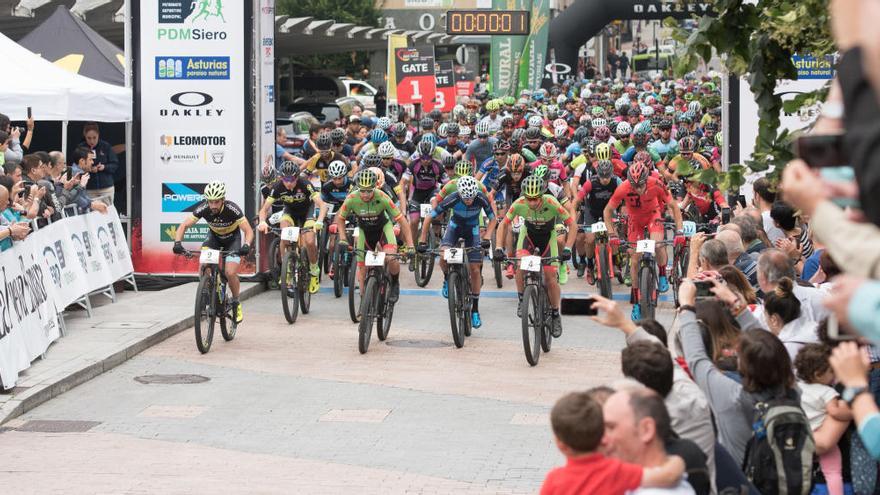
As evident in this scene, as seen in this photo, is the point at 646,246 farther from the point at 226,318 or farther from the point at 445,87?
the point at 445,87

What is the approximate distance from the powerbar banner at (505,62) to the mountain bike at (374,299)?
1232 inches

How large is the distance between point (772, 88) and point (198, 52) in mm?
14803

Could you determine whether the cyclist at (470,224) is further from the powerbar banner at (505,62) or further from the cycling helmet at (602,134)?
the powerbar banner at (505,62)

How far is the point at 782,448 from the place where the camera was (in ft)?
18.0

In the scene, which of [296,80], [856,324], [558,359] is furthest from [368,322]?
[296,80]

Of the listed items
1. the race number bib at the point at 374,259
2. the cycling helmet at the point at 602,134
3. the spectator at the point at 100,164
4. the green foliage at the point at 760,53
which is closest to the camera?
the green foliage at the point at 760,53

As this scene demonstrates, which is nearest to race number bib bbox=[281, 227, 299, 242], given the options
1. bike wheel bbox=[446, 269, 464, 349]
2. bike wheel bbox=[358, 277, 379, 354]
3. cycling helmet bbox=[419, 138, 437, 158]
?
bike wheel bbox=[358, 277, 379, 354]

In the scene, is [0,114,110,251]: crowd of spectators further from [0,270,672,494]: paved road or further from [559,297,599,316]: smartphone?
[559,297,599,316]: smartphone

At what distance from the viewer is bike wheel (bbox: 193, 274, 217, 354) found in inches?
579

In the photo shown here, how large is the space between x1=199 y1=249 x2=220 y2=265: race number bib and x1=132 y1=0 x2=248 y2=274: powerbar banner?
5116 mm

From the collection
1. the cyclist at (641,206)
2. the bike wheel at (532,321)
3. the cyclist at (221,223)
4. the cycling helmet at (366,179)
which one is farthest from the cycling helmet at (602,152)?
the cyclist at (221,223)

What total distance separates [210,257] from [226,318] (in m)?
1.34

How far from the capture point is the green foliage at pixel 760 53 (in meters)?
5.87

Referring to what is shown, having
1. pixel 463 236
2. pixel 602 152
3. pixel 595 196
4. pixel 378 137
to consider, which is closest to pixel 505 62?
pixel 378 137
